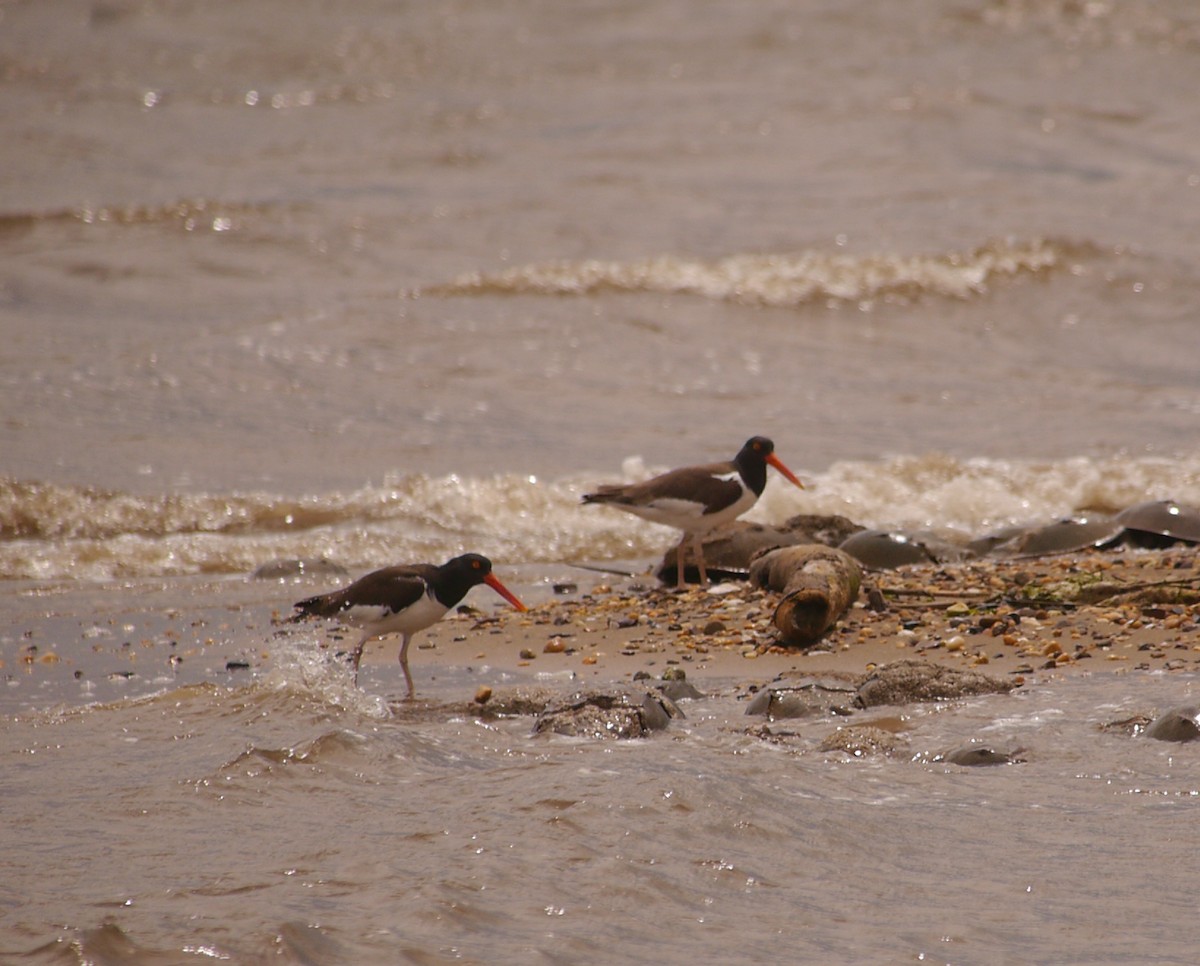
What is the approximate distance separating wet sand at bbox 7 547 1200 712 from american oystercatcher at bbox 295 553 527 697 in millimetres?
215

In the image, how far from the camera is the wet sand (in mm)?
6613

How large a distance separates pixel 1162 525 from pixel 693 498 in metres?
2.80

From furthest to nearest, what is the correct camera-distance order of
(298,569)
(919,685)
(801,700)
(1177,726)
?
(298,569) → (919,685) → (801,700) → (1177,726)

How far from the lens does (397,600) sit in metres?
6.53

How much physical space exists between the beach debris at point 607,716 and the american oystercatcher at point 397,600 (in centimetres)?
110

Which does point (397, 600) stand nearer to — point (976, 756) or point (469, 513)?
point (976, 756)

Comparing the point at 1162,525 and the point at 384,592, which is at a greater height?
the point at 384,592

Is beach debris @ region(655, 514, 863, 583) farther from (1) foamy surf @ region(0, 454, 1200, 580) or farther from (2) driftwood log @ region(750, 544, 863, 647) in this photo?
(1) foamy surf @ region(0, 454, 1200, 580)

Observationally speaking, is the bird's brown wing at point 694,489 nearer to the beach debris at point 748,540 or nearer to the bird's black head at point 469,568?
the beach debris at point 748,540

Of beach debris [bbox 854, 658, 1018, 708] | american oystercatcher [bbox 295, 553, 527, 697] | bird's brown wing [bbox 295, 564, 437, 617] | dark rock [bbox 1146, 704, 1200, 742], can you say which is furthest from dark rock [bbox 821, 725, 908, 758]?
bird's brown wing [bbox 295, 564, 437, 617]

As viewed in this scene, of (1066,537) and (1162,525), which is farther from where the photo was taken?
(1066,537)

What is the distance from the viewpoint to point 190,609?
8.32 metres

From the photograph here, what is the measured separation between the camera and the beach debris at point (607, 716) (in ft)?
17.5

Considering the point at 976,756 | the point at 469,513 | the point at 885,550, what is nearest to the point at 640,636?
the point at 885,550
